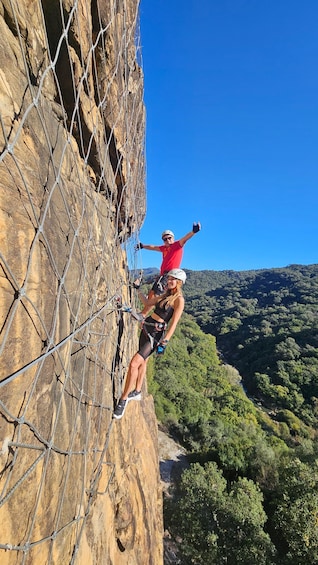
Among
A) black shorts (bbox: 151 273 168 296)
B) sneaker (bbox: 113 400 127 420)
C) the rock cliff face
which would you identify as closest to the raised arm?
black shorts (bbox: 151 273 168 296)

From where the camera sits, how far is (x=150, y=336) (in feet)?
14.1

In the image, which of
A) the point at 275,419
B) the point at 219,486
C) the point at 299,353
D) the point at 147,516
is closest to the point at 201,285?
the point at 299,353

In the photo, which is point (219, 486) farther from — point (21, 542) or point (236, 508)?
point (21, 542)

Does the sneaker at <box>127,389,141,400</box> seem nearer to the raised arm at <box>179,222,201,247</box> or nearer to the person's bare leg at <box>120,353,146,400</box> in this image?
the person's bare leg at <box>120,353,146,400</box>

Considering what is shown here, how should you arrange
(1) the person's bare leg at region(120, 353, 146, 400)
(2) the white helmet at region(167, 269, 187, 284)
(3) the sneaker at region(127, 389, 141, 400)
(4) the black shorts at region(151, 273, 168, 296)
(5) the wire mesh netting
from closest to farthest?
(5) the wire mesh netting, (1) the person's bare leg at region(120, 353, 146, 400), (3) the sneaker at region(127, 389, 141, 400), (2) the white helmet at region(167, 269, 187, 284), (4) the black shorts at region(151, 273, 168, 296)

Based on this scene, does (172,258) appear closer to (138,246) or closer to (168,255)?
(168,255)

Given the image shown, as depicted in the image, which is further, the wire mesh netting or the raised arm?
the raised arm

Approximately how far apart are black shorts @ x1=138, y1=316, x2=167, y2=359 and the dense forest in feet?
40.6

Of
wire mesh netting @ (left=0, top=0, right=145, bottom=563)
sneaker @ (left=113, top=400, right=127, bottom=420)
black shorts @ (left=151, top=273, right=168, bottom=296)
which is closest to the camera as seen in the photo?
wire mesh netting @ (left=0, top=0, right=145, bottom=563)

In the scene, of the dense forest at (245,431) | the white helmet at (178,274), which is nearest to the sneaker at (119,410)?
the white helmet at (178,274)

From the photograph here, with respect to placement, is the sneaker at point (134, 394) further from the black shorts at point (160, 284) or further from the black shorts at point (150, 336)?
the black shorts at point (160, 284)

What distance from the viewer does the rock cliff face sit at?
5.21ft

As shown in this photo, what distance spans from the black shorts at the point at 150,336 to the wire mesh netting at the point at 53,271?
2.01ft

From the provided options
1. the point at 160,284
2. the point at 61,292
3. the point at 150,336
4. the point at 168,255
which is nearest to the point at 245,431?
the point at 168,255
